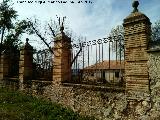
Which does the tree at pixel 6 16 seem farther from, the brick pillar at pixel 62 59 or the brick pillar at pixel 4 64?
the brick pillar at pixel 62 59

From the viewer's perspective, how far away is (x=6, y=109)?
9.58 meters

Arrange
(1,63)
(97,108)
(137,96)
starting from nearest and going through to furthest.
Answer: (137,96)
(97,108)
(1,63)

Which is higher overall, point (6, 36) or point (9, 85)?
point (6, 36)

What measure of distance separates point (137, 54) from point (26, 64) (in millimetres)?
8703

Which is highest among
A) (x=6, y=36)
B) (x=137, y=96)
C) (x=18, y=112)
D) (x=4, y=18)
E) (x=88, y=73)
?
(x=4, y=18)

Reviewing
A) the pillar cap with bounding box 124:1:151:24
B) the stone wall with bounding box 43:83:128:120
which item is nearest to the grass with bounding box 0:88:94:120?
the stone wall with bounding box 43:83:128:120

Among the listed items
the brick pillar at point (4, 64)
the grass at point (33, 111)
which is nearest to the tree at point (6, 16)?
the brick pillar at point (4, 64)

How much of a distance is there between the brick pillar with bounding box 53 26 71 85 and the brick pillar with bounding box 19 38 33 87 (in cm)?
360

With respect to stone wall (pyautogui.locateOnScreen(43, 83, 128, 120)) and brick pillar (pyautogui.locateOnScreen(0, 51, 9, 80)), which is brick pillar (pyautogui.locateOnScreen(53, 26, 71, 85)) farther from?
brick pillar (pyautogui.locateOnScreen(0, 51, 9, 80))

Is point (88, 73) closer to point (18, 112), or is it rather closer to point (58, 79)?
point (58, 79)

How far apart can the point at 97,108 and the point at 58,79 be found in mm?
3052

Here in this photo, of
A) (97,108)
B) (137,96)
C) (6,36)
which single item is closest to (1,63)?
(6,36)

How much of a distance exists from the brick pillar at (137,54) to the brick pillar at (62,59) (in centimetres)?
402

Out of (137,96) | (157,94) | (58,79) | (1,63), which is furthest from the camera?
(1,63)
